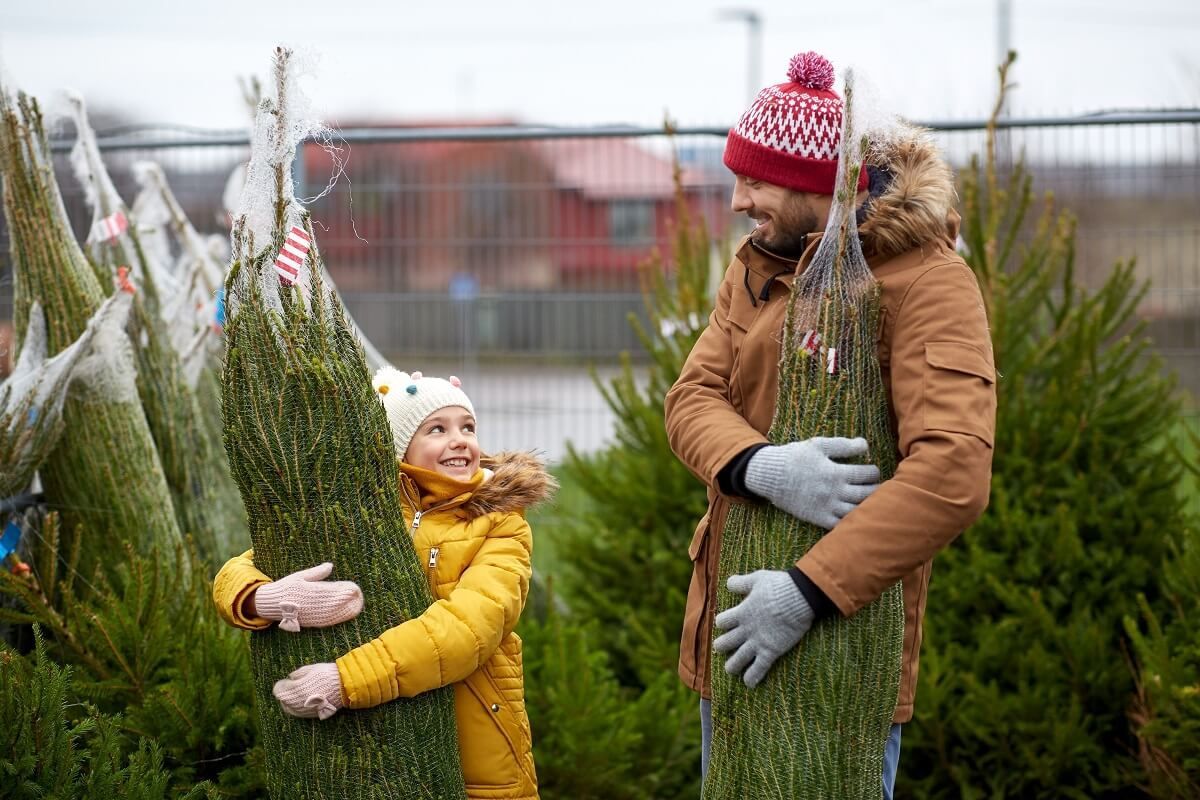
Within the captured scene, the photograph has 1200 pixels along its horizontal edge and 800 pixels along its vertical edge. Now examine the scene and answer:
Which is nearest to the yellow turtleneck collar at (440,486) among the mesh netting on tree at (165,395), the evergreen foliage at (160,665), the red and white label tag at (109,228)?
the evergreen foliage at (160,665)

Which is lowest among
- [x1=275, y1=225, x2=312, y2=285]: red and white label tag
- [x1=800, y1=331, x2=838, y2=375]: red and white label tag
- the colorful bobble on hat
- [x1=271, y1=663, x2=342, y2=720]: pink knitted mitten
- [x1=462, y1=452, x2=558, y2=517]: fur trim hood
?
[x1=271, y1=663, x2=342, y2=720]: pink knitted mitten

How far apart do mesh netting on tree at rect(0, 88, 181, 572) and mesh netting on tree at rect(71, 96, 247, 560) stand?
1.15 feet

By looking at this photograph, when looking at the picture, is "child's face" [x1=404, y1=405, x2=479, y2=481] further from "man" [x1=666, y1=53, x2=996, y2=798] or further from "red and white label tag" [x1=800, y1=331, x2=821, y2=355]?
"red and white label tag" [x1=800, y1=331, x2=821, y2=355]

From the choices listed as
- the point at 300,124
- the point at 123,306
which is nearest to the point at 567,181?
the point at 123,306

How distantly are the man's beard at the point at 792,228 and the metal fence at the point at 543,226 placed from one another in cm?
281

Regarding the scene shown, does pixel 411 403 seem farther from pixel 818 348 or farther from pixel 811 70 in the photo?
pixel 811 70

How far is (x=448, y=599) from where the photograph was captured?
100 inches

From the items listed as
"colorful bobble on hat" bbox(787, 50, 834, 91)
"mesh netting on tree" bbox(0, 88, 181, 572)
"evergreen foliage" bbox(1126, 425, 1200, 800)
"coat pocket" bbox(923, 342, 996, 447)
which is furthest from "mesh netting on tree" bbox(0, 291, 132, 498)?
"evergreen foliage" bbox(1126, 425, 1200, 800)

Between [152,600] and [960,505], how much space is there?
2236 mm

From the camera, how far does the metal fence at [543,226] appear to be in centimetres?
564

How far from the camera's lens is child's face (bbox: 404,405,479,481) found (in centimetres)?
274

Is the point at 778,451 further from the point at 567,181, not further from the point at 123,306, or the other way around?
the point at 567,181

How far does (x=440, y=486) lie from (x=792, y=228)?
0.90 meters

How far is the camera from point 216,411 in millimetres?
4797
